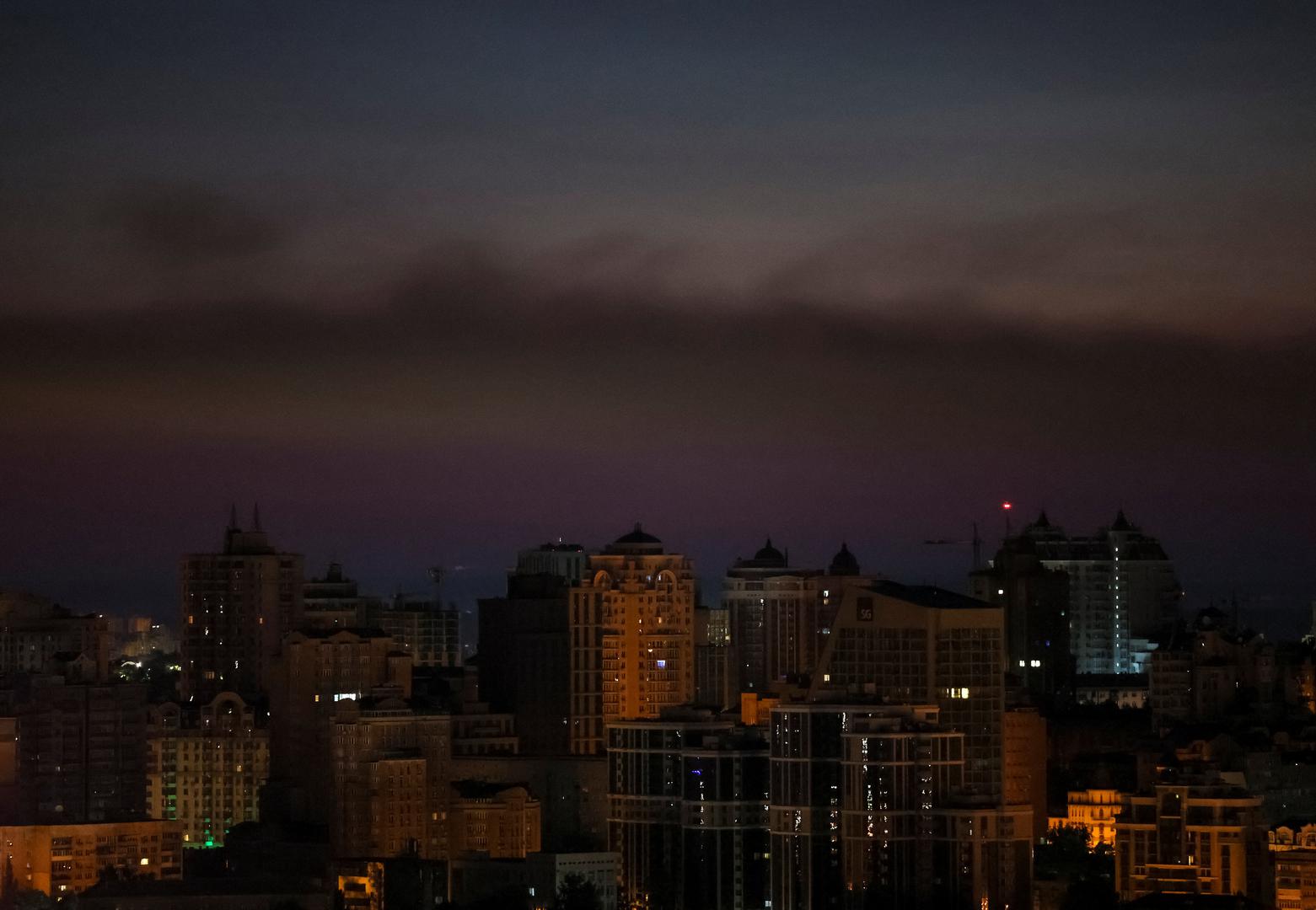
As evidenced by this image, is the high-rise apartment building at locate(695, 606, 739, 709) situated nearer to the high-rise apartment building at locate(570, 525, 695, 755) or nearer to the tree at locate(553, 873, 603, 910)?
the high-rise apartment building at locate(570, 525, 695, 755)

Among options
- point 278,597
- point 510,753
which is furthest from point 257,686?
point 510,753

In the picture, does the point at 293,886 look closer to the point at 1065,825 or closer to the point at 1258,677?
the point at 1065,825

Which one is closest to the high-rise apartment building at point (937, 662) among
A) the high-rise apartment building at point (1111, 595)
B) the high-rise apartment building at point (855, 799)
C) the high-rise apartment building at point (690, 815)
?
the high-rise apartment building at point (855, 799)

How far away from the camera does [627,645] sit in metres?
101

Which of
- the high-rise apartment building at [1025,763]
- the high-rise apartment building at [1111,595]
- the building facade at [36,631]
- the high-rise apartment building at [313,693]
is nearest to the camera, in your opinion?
the high-rise apartment building at [1025,763]

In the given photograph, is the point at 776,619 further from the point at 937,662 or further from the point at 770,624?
the point at 937,662

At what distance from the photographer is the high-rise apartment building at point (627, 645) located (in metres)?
101

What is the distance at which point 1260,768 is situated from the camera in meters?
90.2

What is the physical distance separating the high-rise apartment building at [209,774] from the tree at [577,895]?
683 inches

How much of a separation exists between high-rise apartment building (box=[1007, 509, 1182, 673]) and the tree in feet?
153

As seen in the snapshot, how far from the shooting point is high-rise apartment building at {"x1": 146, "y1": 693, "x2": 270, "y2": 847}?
101125 millimetres

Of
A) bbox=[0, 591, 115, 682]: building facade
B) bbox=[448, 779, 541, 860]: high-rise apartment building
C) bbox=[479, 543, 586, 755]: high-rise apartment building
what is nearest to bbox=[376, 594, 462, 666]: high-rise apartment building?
bbox=[0, 591, 115, 682]: building facade

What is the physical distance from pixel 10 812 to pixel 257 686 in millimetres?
14023

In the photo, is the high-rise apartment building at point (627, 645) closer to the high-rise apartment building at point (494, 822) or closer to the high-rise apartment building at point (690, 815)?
the high-rise apartment building at point (494, 822)
